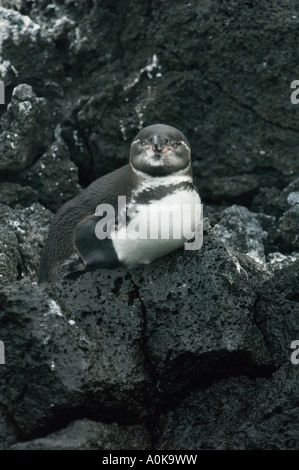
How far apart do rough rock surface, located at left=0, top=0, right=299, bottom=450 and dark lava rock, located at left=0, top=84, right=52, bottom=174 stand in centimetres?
1

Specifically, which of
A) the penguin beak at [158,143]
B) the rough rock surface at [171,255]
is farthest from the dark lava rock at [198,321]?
the penguin beak at [158,143]

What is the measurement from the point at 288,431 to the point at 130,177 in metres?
2.03

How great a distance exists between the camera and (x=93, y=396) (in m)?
5.10

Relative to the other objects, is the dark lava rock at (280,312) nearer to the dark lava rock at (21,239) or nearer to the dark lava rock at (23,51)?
the dark lava rock at (21,239)

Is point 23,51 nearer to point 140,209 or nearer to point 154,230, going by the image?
point 140,209

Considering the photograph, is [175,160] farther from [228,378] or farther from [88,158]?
[88,158]

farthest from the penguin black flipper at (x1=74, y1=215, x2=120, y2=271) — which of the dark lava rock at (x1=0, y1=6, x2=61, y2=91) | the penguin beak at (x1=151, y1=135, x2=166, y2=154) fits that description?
the dark lava rock at (x1=0, y1=6, x2=61, y2=91)

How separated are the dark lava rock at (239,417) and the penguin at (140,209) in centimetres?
101

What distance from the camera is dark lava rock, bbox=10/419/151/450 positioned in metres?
4.82

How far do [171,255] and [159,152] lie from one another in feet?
2.28

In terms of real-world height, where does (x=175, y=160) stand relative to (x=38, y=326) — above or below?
above

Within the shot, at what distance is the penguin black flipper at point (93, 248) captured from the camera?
18.8ft
